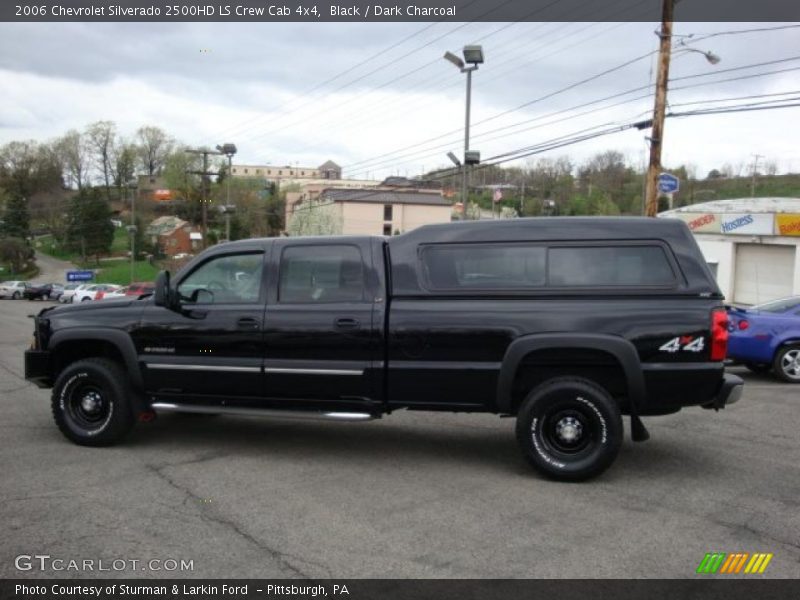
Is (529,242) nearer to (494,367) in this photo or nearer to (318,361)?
(494,367)

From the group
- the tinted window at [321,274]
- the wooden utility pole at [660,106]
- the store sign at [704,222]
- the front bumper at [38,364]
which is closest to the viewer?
the tinted window at [321,274]

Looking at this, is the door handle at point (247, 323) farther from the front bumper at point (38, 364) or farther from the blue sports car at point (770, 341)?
the blue sports car at point (770, 341)

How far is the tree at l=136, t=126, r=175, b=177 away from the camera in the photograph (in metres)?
119

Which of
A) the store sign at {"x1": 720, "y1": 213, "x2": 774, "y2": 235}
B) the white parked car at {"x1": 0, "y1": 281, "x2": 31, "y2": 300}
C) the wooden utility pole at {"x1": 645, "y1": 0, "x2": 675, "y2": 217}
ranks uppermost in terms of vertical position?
the wooden utility pole at {"x1": 645, "y1": 0, "x2": 675, "y2": 217}

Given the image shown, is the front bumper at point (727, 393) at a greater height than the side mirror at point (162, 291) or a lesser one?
lesser

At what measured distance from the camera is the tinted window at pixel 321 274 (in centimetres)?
634

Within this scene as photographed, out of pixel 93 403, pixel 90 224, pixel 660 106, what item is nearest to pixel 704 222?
pixel 660 106

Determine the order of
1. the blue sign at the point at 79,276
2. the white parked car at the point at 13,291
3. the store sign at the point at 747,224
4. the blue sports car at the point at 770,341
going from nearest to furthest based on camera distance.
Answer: the blue sports car at the point at 770,341 → the store sign at the point at 747,224 → the white parked car at the point at 13,291 → the blue sign at the point at 79,276

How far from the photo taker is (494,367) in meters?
5.92

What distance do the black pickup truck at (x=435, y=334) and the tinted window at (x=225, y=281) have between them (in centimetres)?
1

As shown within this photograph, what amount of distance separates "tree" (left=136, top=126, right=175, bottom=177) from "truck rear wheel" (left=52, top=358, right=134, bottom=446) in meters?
119

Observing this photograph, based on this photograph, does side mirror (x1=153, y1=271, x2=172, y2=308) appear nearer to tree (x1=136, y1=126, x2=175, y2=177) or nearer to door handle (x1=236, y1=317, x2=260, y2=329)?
door handle (x1=236, y1=317, x2=260, y2=329)

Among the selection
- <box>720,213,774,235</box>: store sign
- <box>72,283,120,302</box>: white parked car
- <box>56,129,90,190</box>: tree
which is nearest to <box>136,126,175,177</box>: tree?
→ <box>56,129,90,190</box>: tree

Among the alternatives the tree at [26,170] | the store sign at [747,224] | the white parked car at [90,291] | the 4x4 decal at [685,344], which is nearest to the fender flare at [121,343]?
the 4x4 decal at [685,344]
